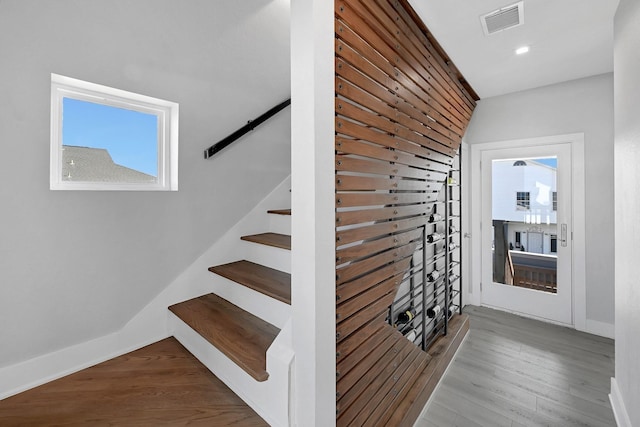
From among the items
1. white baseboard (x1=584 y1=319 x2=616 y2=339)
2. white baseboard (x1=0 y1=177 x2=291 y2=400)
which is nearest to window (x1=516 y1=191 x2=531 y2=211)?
white baseboard (x1=584 y1=319 x2=616 y2=339)

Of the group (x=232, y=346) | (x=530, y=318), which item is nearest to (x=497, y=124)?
(x=530, y=318)

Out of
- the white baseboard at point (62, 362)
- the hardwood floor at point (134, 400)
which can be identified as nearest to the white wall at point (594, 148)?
the hardwood floor at point (134, 400)

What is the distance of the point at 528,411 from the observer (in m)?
1.88

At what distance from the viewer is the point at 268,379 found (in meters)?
1.31

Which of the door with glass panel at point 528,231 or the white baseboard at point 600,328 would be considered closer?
the white baseboard at point 600,328

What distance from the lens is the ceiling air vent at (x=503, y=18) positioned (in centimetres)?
183

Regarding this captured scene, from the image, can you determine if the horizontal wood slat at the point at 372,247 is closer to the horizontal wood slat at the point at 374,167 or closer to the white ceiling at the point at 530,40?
the horizontal wood slat at the point at 374,167

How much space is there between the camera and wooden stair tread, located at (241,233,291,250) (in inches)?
81.7

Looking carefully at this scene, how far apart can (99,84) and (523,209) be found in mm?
4194

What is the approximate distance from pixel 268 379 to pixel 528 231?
3.46 m

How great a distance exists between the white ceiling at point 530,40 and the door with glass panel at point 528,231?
82 cm

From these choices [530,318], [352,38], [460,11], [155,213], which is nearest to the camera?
[352,38]

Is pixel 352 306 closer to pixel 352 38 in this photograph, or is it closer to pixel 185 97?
pixel 352 38

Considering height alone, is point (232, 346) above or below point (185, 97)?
below
